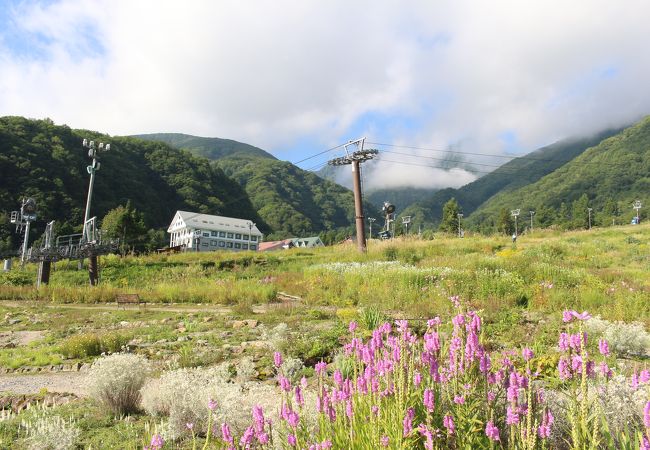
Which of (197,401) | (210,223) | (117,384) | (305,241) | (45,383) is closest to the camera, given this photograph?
(197,401)

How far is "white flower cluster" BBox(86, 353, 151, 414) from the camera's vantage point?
502 centimetres

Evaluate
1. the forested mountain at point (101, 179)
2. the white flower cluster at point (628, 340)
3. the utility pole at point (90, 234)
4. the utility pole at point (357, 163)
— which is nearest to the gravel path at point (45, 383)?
the white flower cluster at point (628, 340)

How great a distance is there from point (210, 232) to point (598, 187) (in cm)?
12892

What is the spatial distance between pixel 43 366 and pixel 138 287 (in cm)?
1313

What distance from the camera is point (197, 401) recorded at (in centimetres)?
429

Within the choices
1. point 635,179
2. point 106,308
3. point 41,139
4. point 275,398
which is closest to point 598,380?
point 275,398

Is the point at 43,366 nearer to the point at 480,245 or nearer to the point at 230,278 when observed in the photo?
the point at 230,278

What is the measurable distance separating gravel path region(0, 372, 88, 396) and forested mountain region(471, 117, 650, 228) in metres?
112

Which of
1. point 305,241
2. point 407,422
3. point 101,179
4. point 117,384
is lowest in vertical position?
point 117,384

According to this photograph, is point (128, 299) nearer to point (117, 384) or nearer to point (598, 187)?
point (117, 384)

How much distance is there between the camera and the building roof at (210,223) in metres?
93.2

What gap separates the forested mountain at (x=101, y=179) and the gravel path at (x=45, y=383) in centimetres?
6627

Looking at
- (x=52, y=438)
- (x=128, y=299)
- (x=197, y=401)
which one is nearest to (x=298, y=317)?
(x=197, y=401)

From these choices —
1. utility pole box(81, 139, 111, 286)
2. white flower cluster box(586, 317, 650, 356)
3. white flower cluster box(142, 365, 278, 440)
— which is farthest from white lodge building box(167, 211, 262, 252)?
white flower cluster box(586, 317, 650, 356)
